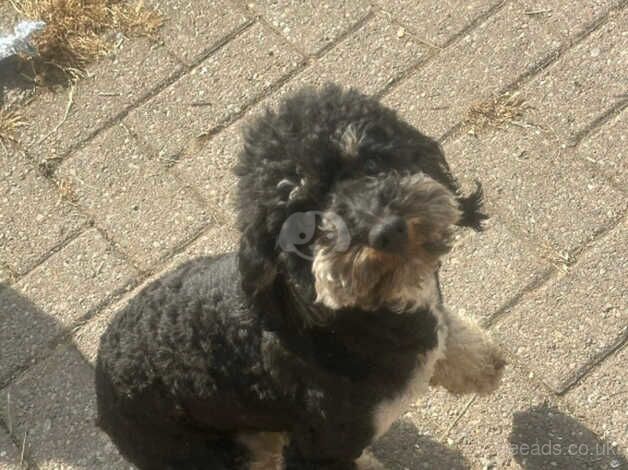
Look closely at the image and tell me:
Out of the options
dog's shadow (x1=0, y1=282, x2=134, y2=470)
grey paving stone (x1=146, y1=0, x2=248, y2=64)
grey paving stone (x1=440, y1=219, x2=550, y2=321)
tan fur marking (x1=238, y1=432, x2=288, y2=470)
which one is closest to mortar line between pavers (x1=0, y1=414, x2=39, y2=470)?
dog's shadow (x1=0, y1=282, x2=134, y2=470)

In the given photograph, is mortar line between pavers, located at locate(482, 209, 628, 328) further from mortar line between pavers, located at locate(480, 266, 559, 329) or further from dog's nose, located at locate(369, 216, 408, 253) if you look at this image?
dog's nose, located at locate(369, 216, 408, 253)

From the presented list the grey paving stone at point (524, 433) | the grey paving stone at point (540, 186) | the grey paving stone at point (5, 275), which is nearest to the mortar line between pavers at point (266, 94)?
the grey paving stone at point (540, 186)

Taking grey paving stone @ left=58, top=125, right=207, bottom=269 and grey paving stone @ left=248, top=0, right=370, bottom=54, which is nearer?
grey paving stone @ left=58, top=125, right=207, bottom=269

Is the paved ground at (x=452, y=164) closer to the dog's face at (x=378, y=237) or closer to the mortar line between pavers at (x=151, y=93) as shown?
the mortar line between pavers at (x=151, y=93)

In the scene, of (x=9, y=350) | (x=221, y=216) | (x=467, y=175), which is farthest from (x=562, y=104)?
(x=9, y=350)

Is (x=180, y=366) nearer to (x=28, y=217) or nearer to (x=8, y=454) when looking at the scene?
(x=8, y=454)

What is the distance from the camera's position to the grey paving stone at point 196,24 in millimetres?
5168

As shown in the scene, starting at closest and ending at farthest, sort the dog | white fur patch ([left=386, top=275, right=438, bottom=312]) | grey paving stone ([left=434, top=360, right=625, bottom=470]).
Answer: the dog
white fur patch ([left=386, top=275, right=438, bottom=312])
grey paving stone ([left=434, top=360, right=625, bottom=470])

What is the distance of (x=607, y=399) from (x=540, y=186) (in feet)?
3.47

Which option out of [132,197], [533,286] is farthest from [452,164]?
[132,197]

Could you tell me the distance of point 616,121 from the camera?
446 centimetres

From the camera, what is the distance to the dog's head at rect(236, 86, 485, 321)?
2705 millimetres

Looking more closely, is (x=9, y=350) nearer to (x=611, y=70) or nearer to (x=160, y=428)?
(x=160, y=428)

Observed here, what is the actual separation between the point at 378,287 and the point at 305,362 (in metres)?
0.44
